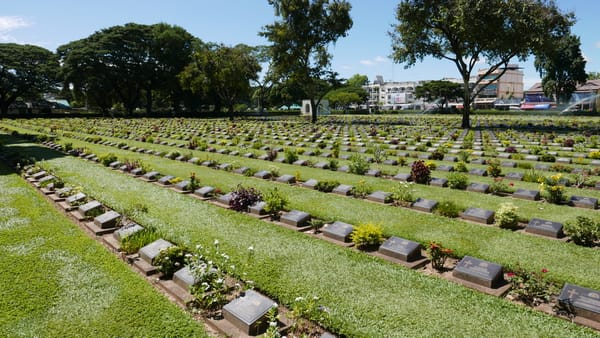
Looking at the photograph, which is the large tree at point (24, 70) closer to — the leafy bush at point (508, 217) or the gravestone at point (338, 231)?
the gravestone at point (338, 231)

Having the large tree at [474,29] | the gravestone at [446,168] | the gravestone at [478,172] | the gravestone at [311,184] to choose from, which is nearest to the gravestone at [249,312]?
the gravestone at [311,184]

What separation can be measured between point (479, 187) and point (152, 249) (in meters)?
7.51

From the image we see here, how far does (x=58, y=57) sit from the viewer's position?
5297 centimetres

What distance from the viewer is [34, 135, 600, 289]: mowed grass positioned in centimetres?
505

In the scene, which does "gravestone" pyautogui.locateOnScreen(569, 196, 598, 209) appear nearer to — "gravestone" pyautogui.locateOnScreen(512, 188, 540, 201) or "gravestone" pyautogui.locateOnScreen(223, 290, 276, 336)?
"gravestone" pyautogui.locateOnScreen(512, 188, 540, 201)

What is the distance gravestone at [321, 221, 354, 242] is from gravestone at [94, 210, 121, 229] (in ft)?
12.6

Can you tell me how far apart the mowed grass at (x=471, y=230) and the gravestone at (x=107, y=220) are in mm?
3025

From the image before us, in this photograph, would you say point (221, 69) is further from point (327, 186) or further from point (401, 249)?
point (401, 249)

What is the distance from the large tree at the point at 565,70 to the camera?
2013 inches

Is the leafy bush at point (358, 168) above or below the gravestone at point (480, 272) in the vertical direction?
above

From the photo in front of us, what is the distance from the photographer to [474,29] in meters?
22.3

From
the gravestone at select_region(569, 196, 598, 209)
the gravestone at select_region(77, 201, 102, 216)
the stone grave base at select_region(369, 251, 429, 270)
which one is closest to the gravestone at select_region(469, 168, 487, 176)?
the gravestone at select_region(569, 196, 598, 209)

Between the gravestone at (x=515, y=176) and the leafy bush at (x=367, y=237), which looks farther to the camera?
the gravestone at (x=515, y=176)

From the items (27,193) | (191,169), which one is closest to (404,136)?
(191,169)
